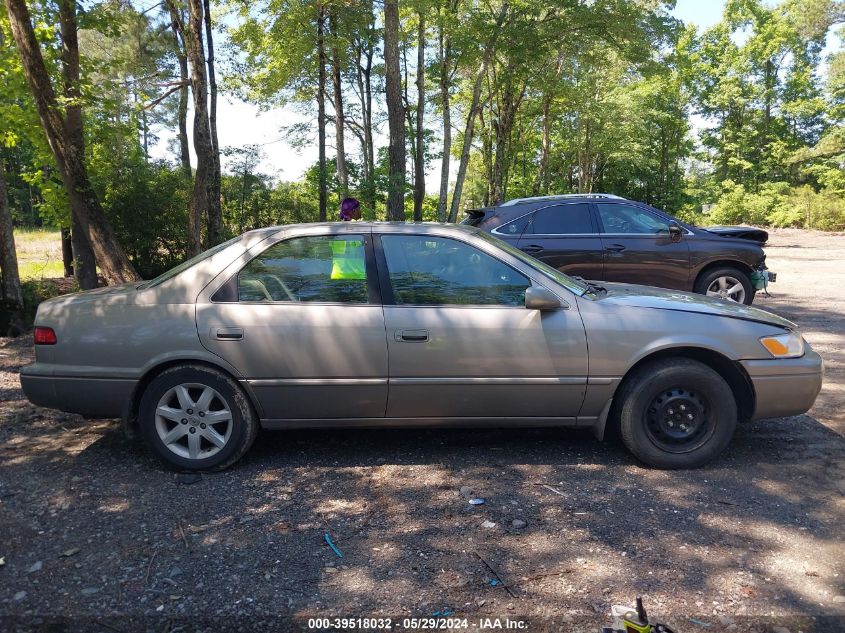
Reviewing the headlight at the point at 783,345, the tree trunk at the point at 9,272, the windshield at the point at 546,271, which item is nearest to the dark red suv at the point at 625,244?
the windshield at the point at 546,271

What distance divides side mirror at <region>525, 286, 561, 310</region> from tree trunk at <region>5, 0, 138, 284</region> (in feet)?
21.2

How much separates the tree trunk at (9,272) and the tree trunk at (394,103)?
6.64 meters

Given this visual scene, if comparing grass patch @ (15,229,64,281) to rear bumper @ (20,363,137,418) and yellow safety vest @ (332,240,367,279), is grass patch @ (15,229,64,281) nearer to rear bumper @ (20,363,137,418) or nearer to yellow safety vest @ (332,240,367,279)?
rear bumper @ (20,363,137,418)

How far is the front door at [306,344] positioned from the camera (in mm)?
3900

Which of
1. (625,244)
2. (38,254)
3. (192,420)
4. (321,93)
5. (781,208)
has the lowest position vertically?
(192,420)

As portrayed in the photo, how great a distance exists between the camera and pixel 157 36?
799 inches

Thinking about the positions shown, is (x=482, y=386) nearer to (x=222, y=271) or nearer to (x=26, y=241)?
(x=222, y=271)

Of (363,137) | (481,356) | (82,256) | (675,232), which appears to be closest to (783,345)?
(481,356)

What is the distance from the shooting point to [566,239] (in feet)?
28.0

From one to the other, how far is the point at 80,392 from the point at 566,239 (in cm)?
646

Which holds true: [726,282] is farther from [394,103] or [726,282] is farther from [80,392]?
[80,392]

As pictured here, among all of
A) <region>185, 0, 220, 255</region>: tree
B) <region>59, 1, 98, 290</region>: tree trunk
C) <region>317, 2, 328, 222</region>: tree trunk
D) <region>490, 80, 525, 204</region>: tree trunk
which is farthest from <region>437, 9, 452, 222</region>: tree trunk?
<region>59, 1, 98, 290</region>: tree trunk

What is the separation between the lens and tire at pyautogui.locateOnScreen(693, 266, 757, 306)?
347 inches

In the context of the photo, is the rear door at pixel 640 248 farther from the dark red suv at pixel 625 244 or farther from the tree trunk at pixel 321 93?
the tree trunk at pixel 321 93
